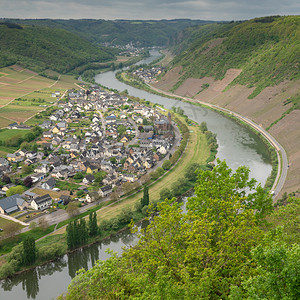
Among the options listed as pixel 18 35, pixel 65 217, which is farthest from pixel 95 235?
pixel 18 35

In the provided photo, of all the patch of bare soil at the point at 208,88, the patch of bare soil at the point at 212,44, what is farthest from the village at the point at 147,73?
the patch of bare soil at the point at 212,44

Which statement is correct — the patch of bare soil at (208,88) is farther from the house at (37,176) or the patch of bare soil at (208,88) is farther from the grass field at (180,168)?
the house at (37,176)

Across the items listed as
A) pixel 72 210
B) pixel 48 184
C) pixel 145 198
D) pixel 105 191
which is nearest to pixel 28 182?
pixel 48 184

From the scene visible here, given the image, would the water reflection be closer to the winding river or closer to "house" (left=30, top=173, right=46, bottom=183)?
the winding river

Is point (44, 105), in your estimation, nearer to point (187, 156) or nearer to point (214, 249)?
point (187, 156)

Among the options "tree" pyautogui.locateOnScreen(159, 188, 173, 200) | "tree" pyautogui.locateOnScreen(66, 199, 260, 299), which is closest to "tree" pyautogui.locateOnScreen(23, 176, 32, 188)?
"tree" pyautogui.locateOnScreen(159, 188, 173, 200)

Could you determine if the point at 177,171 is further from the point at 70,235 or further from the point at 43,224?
the point at 43,224
